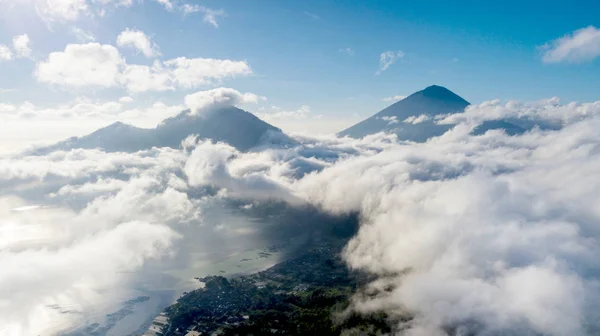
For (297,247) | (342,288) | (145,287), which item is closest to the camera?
(342,288)

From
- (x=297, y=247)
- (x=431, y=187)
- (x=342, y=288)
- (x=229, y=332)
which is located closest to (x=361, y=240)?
(x=297, y=247)

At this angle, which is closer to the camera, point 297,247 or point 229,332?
point 229,332

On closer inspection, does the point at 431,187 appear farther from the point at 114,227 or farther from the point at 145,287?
the point at 114,227

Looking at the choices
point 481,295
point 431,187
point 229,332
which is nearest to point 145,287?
point 229,332

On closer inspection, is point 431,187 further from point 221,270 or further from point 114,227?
point 114,227

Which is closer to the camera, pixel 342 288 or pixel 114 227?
pixel 342 288

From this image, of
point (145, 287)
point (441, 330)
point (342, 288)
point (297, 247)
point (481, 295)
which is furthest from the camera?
point (297, 247)

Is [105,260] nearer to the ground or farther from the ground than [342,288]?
farther from the ground

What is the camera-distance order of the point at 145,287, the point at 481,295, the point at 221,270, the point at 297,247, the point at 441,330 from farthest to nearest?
the point at 297,247, the point at 221,270, the point at 145,287, the point at 481,295, the point at 441,330

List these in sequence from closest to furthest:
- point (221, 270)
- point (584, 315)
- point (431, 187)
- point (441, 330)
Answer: point (584, 315) < point (441, 330) < point (221, 270) < point (431, 187)
